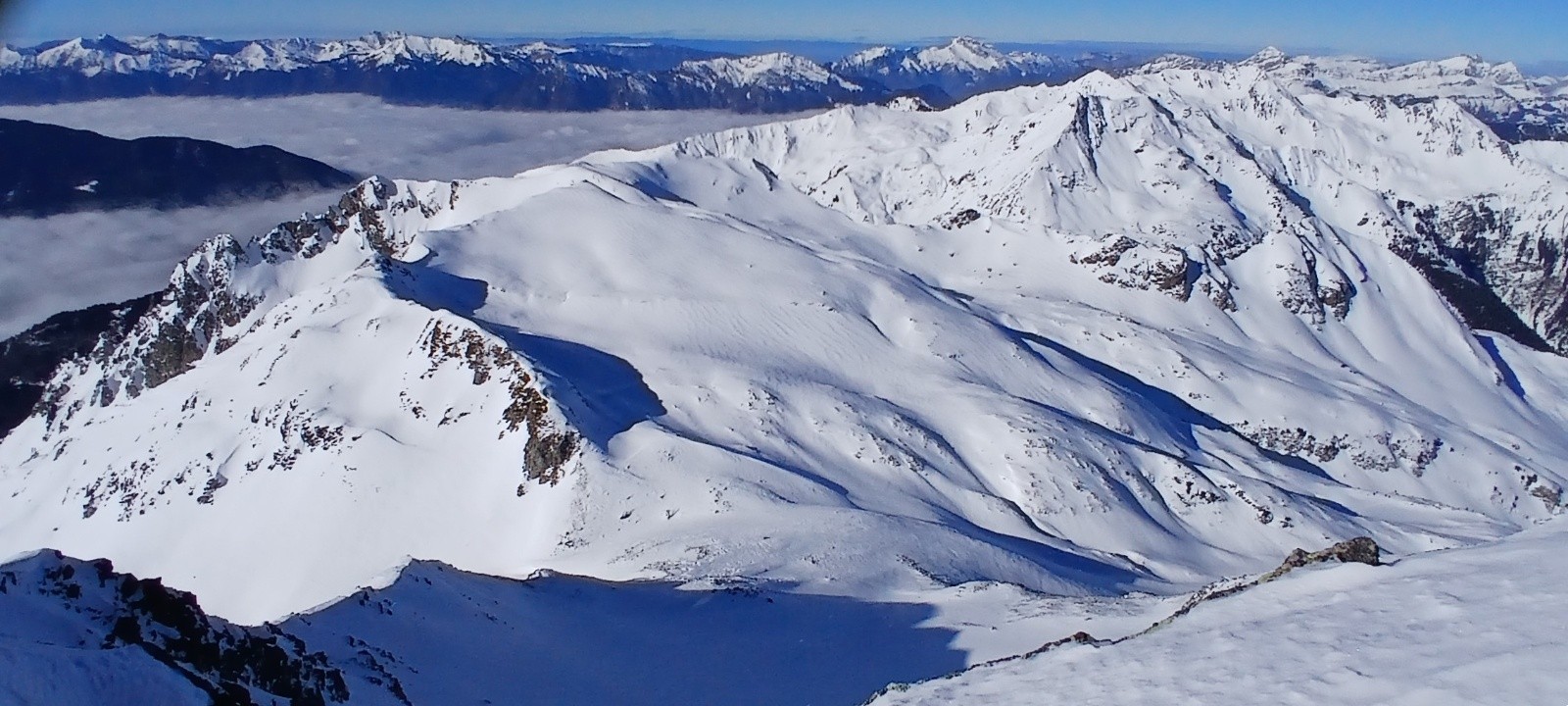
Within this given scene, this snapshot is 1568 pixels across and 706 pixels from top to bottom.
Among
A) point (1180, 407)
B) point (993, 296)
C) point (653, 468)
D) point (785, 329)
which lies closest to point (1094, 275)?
point (993, 296)

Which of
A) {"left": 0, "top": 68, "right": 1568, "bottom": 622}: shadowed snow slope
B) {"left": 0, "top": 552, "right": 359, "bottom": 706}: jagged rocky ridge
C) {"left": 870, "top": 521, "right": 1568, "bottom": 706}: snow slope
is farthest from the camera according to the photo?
{"left": 0, "top": 68, "right": 1568, "bottom": 622}: shadowed snow slope

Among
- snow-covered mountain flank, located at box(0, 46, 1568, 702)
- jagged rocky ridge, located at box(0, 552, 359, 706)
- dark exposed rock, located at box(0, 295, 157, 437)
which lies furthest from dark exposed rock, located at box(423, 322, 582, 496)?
dark exposed rock, located at box(0, 295, 157, 437)

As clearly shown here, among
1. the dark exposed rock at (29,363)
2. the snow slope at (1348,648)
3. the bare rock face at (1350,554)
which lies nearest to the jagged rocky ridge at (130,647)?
the snow slope at (1348,648)

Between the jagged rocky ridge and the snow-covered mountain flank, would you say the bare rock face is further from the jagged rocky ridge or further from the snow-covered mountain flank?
the jagged rocky ridge

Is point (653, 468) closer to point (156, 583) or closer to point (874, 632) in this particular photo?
point (874, 632)

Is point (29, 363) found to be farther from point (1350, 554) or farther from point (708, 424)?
point (1350, 554)

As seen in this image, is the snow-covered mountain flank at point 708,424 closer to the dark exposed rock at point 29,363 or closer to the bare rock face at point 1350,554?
the bare rock face at point 1350,554
